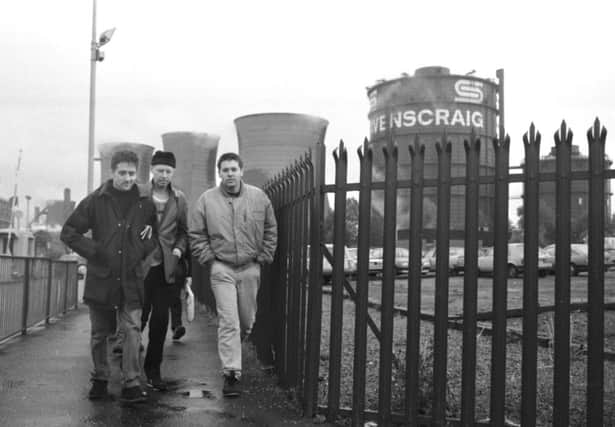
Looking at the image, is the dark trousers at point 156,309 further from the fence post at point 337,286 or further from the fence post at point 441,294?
the fence post at point 441,294

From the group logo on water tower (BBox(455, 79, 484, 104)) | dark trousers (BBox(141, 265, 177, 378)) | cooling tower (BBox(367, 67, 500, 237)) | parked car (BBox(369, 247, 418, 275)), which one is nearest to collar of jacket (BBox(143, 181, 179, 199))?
dark trousers (BBox(141, 265, 177, 378))

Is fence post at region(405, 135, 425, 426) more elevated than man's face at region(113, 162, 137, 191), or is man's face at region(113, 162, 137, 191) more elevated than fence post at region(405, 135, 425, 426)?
man's face at region(113, 162, 137, 191)

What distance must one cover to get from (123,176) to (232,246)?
0.83 meters

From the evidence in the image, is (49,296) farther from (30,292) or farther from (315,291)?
(315,291)

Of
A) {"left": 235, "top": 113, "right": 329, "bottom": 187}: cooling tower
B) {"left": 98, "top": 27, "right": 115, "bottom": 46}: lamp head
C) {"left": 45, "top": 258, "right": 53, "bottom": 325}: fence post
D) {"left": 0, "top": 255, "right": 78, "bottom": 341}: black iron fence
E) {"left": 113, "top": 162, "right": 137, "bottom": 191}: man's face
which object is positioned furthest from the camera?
{"left": 235, "top": 113, "right": 329, "bottom": 187}: cooling tower

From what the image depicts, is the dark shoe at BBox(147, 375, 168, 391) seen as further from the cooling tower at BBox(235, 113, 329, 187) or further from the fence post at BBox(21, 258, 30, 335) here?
the cooling tower at BBox(235, 113, 329, 187)

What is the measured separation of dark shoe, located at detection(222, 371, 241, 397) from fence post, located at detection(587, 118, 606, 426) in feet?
7.33

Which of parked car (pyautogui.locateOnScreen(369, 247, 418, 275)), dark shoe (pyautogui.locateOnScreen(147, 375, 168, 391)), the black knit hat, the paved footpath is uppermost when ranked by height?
the black knit hat

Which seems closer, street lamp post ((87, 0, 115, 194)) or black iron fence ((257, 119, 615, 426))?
black iron fence ((257, 119, 615, 426))

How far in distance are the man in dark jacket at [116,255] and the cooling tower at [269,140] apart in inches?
1732

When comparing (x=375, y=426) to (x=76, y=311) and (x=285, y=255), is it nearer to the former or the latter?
(x=285, y=255)

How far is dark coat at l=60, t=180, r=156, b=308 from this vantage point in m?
4.42

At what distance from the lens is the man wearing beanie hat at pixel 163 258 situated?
4.88 meters

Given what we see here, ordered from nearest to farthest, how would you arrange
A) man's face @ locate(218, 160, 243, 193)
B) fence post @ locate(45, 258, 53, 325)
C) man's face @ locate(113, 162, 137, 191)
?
man's face @ locate(113, 162, 137, 191)
man's face @ locate(218, 160, 243, 193)
fence post @ locate(45, 258, 53, 325)
